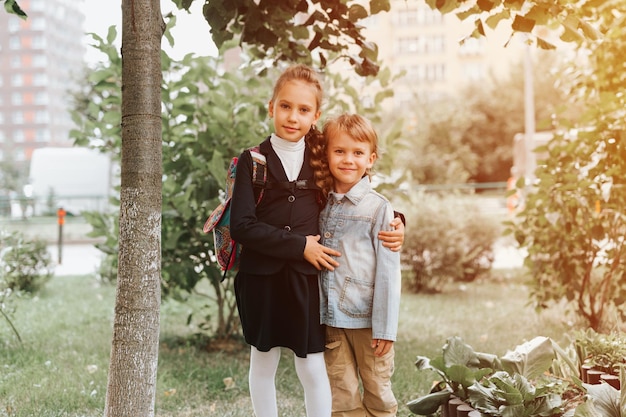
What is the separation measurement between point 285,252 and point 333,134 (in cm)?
54

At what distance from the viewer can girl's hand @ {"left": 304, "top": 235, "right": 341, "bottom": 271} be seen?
248 centimetres

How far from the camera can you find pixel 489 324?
5.84m

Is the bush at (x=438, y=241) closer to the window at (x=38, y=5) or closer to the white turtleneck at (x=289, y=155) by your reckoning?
the white turtleneck at (x=289, y=155)

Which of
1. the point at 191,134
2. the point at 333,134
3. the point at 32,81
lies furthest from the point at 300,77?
the point at 32,81

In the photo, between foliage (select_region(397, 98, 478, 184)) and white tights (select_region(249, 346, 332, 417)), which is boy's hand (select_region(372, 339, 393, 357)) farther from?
foliage (select_region(397, 98, 478, 184))

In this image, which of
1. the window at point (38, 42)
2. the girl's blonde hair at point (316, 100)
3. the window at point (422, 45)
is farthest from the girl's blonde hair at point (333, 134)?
the window at point (38, 42)

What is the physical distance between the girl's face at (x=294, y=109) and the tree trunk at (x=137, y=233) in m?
0.49

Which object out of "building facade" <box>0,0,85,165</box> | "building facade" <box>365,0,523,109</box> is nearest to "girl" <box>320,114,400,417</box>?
"building facade" <box>365,0,523,109</box>

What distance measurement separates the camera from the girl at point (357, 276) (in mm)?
2561

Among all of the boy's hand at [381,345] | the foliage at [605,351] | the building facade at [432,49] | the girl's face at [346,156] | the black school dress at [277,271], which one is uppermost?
the building facade at [432,49]

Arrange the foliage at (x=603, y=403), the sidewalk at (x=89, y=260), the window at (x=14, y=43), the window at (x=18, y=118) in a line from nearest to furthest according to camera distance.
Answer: the foliage at (x=603, y=403), the sidewalk at (x=89, y=260), the window at (x=18, y=118), the window at (x=14, y=43)

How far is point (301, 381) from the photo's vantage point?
263 centimetres

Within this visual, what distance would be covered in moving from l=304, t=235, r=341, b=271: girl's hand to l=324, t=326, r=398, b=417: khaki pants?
327 millimetres

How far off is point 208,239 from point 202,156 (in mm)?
581
